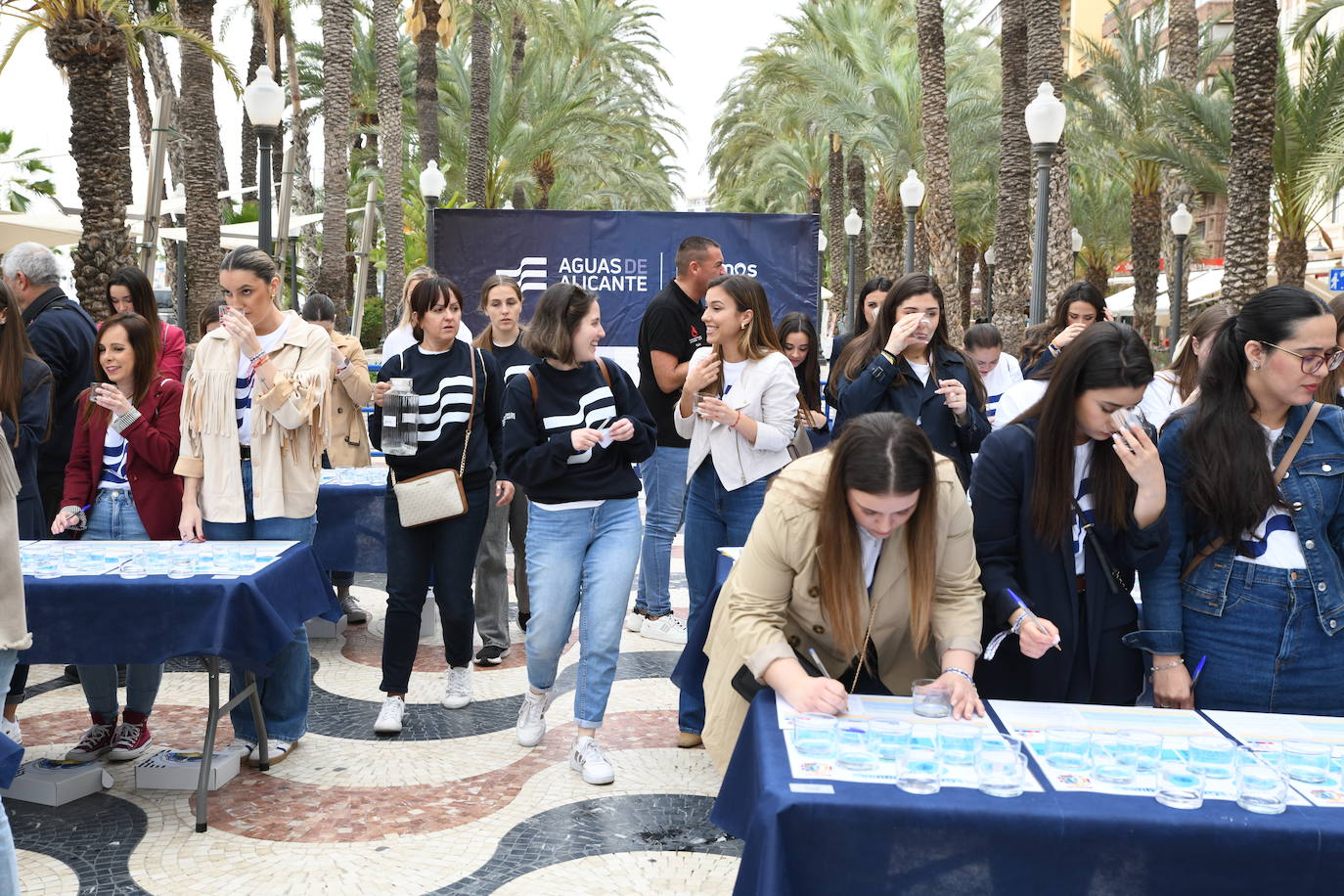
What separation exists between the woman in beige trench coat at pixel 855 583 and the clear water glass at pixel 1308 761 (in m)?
0.65

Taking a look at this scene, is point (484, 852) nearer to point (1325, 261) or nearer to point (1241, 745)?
point (1241, 745)

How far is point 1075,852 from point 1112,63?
75.0 feet

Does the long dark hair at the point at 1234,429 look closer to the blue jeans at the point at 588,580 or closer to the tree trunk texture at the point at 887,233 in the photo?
the blue jeans at the point at 588,580

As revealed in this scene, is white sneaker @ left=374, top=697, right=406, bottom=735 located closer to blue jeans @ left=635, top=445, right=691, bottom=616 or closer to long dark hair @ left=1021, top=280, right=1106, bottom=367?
→ blue jeans @ left=635, top=445, right=691, bottom=616

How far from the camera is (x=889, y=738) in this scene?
2410 mm

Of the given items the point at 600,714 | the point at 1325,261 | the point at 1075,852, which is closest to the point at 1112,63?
the point at 1325,261

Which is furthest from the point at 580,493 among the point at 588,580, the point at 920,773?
the point at 920,773

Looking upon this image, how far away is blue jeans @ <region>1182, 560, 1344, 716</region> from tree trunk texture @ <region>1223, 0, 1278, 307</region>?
457 inches

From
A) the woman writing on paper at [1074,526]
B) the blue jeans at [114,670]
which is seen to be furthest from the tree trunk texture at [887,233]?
the woman writing on paper at [1074,526]

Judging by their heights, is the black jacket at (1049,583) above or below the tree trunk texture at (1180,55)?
below

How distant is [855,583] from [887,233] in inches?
1109

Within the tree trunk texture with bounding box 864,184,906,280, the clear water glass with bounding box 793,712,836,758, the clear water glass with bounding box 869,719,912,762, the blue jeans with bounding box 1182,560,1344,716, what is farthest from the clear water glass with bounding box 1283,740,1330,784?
the tree trunk texture with bounding box 864,184,906,280

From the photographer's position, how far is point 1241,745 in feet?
8.04

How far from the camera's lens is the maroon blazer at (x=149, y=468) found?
4531 millimetres
